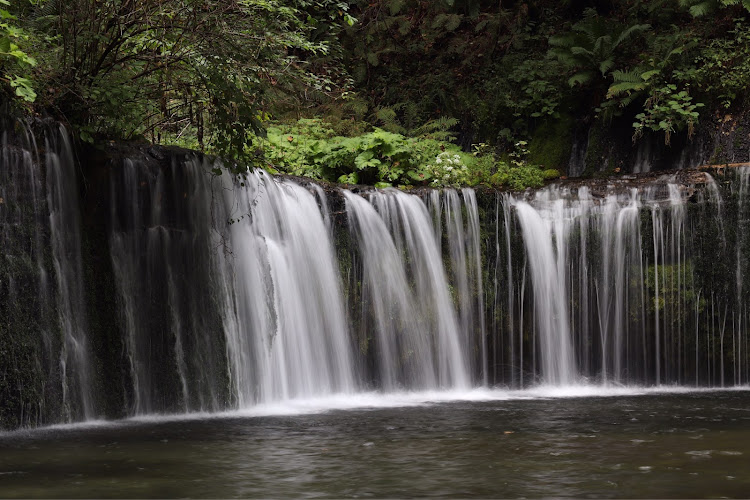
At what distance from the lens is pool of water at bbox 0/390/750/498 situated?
5.38 metres

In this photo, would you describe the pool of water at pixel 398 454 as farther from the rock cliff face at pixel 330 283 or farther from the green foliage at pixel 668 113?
the green foliage at pixel 668 113

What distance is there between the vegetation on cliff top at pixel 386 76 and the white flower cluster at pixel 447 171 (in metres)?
0.03

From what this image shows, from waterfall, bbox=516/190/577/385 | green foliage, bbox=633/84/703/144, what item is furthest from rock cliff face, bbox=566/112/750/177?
waterfall, bbox=516/190/577/385

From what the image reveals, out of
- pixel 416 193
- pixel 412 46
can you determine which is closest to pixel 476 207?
pixel 416 193

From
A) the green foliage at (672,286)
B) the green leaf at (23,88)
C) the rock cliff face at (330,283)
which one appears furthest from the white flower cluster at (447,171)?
the green leaf at (23,88)

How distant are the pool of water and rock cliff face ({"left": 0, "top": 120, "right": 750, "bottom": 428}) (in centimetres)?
93

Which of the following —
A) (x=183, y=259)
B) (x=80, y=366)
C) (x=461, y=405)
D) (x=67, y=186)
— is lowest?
(x=461, y=405)

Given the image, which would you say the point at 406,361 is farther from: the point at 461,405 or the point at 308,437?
the point at 308,437

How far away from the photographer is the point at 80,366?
877 cm

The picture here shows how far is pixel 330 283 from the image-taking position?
11500 millimetres

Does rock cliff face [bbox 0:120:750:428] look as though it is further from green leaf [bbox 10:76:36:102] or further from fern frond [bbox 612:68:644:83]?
fern frond [bbox 612:68:644:83]

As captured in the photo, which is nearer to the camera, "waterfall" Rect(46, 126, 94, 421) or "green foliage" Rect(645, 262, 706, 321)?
"waterfall" Rect(46, 126, 94, 421)

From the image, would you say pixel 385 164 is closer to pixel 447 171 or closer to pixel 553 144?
pixel 447 171

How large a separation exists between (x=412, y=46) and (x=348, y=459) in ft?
53.2
